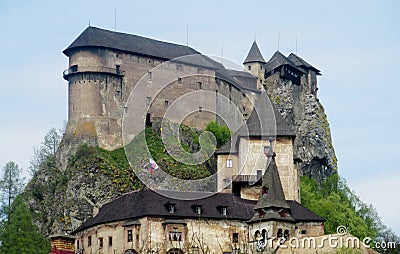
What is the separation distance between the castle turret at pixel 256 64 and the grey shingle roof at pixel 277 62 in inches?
32.0

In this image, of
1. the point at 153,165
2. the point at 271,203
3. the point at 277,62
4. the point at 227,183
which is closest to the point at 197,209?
the point at 271,203

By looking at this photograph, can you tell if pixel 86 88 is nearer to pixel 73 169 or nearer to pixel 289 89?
pixel 73 169

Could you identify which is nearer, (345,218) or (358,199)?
(345,218)

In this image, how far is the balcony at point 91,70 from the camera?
8706 centimetres

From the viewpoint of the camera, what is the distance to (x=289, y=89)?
340 feet

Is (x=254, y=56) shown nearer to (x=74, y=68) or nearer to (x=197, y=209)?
(x=74, y=68)

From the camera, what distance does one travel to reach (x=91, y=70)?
87.1 m

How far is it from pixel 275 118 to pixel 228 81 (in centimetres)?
2532

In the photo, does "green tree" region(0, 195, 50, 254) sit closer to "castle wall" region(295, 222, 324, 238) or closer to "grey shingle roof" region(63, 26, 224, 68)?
"castle wall" region(295, 222, 324, 238)

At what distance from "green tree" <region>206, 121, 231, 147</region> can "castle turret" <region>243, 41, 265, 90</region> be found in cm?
1447

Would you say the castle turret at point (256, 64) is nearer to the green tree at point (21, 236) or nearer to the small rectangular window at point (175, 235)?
the green tree at point (21, 236)

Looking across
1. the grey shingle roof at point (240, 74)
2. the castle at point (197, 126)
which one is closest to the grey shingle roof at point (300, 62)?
the castle at point (197, 126)

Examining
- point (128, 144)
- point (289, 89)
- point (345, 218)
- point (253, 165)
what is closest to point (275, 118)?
point (253, 165)
